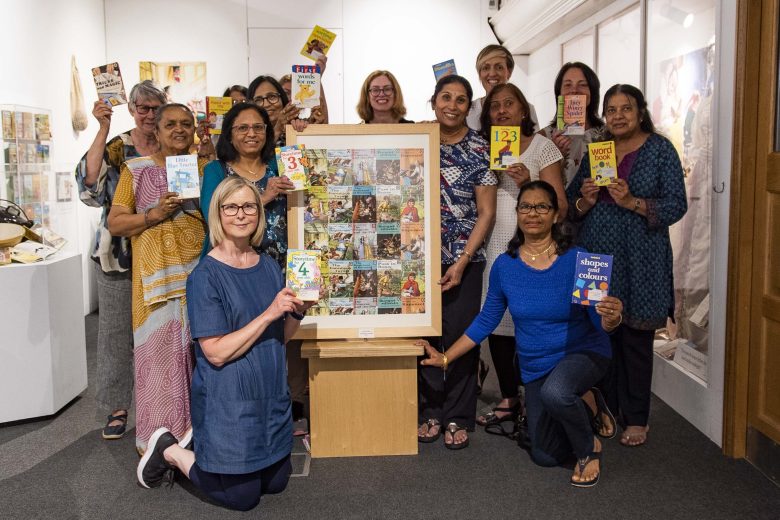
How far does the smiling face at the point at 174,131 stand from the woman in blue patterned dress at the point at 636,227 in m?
1.76

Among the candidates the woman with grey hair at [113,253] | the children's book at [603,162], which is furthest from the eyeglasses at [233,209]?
the children's book at [603,162]

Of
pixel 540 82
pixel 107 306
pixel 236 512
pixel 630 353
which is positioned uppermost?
pixel 540 82

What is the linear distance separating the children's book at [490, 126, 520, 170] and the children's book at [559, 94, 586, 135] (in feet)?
1.19

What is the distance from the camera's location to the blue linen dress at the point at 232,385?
2535mm

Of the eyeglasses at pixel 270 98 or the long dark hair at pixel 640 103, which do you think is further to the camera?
the eyeglasses at pixel 270 98

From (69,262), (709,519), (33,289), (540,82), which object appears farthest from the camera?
(540,82)

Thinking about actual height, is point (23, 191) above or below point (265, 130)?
below

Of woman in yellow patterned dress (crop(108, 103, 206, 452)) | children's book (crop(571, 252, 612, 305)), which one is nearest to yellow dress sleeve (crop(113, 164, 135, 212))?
woman in yellow patterned dress (crop(108, 103, 206, 452))

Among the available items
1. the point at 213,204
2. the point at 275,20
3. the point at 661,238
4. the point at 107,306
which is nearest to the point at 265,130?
the point at 213,204

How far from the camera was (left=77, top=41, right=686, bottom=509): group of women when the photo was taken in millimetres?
2590

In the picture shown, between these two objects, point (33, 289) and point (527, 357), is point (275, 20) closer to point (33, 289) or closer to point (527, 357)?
point (33, 289)

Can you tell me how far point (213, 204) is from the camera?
2.62m

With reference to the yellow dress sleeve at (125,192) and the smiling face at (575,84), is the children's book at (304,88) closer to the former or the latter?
the yellow dress sleeve at (125,192)

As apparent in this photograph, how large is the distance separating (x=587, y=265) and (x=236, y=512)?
61.9 inches
